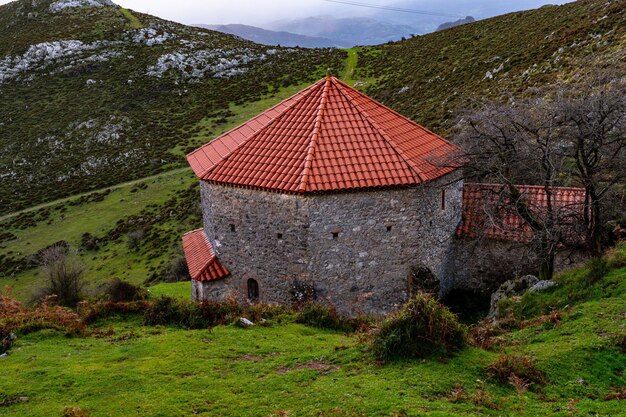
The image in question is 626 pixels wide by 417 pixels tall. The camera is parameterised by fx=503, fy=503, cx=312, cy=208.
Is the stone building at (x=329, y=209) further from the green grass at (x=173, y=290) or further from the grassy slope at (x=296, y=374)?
the green grass at (x=173, y=290)

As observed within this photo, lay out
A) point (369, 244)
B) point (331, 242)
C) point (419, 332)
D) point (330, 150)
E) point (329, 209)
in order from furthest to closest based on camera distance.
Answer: point (330, 150) < point (369, 244) < point (331, 242) < point (329, 209) < point (419, 332)

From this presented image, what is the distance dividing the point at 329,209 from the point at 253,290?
3.70m

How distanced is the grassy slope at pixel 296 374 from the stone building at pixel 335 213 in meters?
3.41

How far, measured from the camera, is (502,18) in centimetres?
5916

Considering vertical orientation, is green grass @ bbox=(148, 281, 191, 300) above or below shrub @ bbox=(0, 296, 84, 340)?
below

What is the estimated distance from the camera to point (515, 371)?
8109 millimetres

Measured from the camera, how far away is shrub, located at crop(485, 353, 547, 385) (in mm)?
8062

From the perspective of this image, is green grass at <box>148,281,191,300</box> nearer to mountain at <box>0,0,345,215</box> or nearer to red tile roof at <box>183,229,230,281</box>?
red tile roof at <box>183,229,230,281</box>

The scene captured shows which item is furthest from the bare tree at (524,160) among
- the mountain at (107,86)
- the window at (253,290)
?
the mountain at (107,86)

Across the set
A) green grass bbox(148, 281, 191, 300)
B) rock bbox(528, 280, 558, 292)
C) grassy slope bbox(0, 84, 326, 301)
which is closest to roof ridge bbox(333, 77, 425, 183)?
rock bbox(528, 280, 558, 292)

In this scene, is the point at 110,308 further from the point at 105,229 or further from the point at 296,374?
the point at 105,229

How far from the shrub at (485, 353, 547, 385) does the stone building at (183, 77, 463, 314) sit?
6.50m

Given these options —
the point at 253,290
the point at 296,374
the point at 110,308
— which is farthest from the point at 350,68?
the point at 296,374

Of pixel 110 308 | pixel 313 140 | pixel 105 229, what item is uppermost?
pixel 313 140
